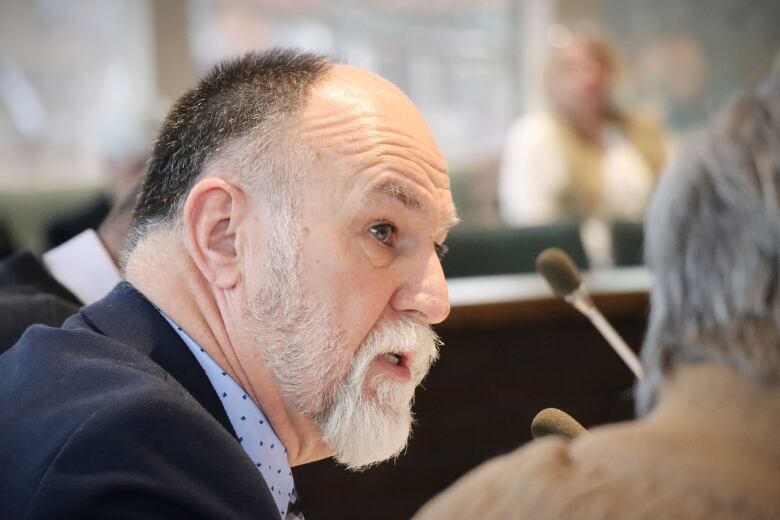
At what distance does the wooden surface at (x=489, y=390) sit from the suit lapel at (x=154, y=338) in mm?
1305

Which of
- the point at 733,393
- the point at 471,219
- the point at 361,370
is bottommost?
the point at 471,219

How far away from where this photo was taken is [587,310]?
1585 mm

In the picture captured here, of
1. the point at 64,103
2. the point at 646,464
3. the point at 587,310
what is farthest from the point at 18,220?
the point at 646,464

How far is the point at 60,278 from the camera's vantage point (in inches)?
73.7

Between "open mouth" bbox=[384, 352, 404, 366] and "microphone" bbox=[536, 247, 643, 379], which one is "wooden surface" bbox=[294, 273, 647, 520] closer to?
"microphone" bbox=[536, 247, 643, 379]

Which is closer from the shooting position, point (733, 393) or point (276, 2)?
point (733, 393)

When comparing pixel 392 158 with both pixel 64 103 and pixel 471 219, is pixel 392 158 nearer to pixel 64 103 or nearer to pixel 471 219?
pixel 471 219

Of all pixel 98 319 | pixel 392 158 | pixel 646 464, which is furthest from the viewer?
pixel 392 158

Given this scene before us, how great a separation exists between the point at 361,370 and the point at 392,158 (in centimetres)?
26

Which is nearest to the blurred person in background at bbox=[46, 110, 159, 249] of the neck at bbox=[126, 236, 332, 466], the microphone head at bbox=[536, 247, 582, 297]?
the microphone head at bbox=[536, 247, 582, 297]

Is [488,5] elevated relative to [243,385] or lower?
lower

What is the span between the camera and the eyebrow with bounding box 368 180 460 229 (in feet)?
4.20

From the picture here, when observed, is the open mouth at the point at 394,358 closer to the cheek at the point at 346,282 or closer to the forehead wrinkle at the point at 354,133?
the cheek at the point at 346,282

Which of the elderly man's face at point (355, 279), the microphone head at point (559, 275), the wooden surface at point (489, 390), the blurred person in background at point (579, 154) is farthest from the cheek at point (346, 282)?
the blurred person in background at point (579, 154)
